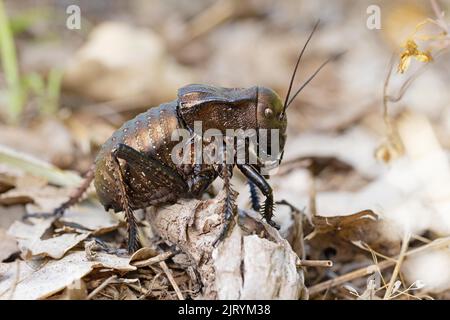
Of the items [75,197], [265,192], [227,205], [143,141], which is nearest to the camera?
[227,205]

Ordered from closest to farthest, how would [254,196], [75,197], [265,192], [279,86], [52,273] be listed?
1. [52,273]
2. [265,192]
3. [254,196]
4. [75,197]
5. [279,86]

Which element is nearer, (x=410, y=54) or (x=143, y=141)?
(x=410, y=54)

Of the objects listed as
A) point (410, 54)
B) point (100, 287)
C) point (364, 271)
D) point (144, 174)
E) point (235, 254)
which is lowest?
point (364, 271)

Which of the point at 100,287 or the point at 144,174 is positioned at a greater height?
the point at 144,174

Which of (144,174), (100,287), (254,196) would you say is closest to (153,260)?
(100,287)

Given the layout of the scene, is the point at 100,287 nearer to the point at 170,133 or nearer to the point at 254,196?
the point at 170,133

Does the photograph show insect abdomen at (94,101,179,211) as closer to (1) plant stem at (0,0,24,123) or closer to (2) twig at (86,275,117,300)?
(2) twig at (86,275,117,300)

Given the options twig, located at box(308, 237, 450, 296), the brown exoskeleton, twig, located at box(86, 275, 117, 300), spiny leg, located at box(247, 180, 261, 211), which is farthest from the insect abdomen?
twig, located at box(308, 237, 450, 296)
